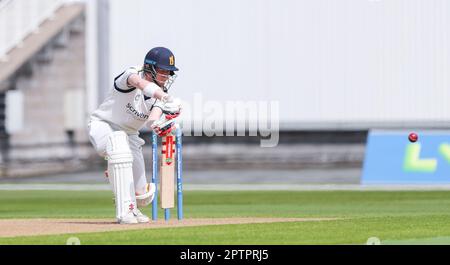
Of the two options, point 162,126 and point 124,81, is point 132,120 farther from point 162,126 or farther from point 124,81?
point 162,126

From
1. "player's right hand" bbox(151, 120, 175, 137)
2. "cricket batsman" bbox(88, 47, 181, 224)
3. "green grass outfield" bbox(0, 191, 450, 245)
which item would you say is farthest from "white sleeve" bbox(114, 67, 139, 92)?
"green grass outfield" bbox(0, 191, 450, 245)

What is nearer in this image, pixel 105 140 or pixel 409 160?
pixel 105 140

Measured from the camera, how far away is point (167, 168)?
14.0m

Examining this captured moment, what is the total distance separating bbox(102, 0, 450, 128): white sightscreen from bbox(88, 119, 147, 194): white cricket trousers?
1789cm

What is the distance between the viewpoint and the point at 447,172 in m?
25.1

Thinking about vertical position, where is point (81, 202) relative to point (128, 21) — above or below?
below

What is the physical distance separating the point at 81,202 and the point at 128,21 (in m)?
12.7

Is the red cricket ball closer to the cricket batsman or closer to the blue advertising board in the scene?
the blue advertising board

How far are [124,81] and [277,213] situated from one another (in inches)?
170

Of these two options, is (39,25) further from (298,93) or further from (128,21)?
(298,93)

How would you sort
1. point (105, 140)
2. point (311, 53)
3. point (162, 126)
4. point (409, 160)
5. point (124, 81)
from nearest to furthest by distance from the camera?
1. point (162, 126)
2. point (124, 81)
3. point (105, 140)
4. point (409, 160)
5. point (311, 53)

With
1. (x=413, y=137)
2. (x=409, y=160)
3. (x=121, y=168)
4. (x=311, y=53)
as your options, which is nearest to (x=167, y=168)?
(x=121, y=168)

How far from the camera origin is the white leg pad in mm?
13789
